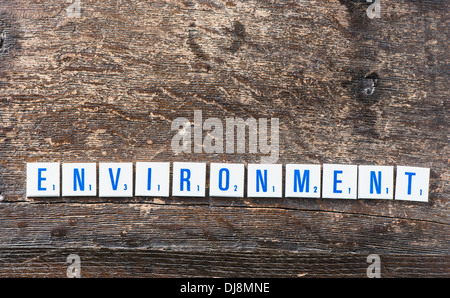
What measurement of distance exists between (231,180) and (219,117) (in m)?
0.24

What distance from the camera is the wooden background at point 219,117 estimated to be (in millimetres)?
1223

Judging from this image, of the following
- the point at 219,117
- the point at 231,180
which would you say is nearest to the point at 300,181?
the point at 231,180

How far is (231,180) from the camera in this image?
1221mm

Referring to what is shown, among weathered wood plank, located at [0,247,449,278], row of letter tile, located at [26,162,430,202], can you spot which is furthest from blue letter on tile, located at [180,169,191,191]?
weathered wood plank, located at [0,247,449,278]

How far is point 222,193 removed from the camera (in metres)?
1.22

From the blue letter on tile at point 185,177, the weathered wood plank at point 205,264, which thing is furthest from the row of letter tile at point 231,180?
the weathered wood plank at point 205,264

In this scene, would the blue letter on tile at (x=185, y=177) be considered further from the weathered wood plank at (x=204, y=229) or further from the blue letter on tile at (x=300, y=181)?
the blue letter on tile at (x=300, y=181)

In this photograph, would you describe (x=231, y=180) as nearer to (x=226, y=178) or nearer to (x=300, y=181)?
(x=226, y=178)

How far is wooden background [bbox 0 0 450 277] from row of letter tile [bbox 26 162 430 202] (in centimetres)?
3

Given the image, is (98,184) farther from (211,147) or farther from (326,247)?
(326,247)

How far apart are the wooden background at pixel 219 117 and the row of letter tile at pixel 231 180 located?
0.03m

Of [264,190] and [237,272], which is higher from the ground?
[264,190]

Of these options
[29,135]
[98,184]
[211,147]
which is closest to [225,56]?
[211,147]

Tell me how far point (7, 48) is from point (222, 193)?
0.98 m
